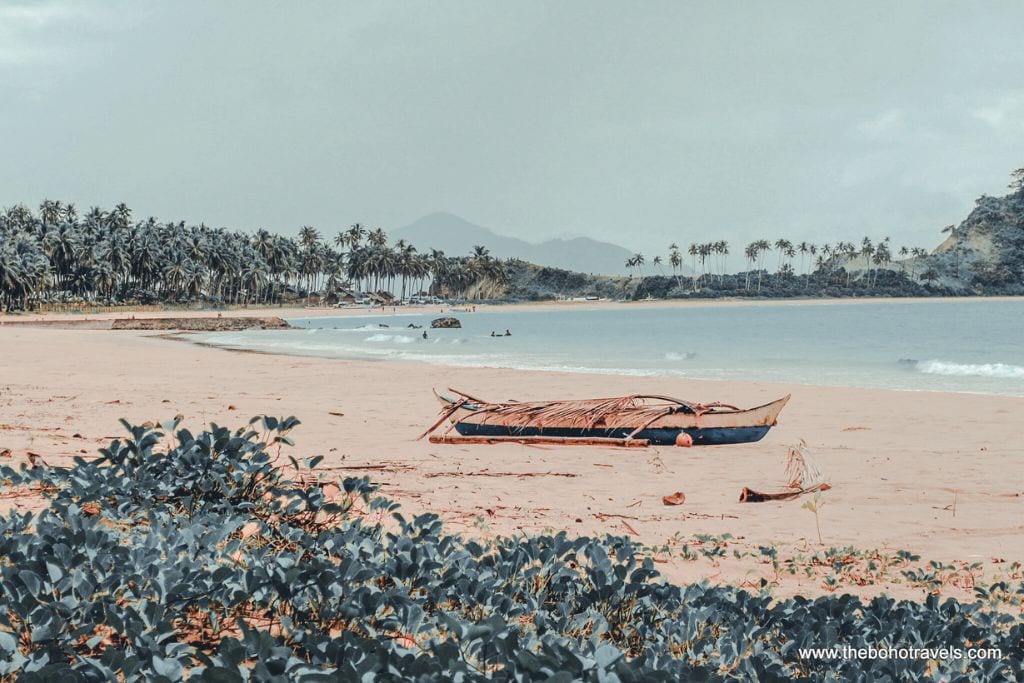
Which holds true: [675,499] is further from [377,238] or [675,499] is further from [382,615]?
[377,238]

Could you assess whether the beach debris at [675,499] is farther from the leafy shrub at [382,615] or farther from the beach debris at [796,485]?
the leafy shrub at [382,615]

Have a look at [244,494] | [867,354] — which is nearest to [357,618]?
[244,494]

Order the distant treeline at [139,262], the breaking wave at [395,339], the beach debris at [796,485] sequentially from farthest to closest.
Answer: the distant treeline at [139,262] → the breaking wave at [395,339] → the beach debris at [796,485]

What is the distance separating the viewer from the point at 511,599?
405cm

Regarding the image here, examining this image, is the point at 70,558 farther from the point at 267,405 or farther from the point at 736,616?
the point at 267,405

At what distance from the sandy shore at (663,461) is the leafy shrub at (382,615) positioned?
2182 millimetres

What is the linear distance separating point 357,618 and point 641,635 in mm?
1333

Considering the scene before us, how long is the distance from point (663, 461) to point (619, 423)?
1553 mm

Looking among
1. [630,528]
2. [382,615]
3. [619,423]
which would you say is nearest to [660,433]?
[619,423]

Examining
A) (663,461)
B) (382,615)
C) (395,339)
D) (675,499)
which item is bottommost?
(395,339)

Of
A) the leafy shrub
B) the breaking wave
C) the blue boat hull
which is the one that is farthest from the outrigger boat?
the breaking wave

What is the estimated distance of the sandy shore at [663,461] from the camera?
7.96 metres

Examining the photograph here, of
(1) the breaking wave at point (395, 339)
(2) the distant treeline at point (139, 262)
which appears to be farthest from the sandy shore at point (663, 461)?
(2) the distant treeline at point (139, 262)

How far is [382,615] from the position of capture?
3758 millimetres
